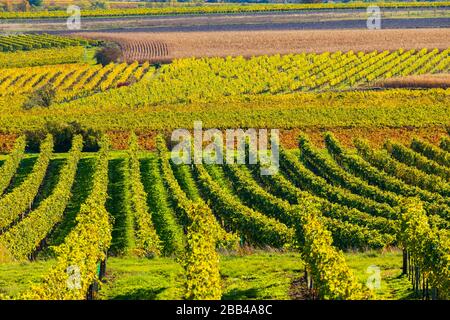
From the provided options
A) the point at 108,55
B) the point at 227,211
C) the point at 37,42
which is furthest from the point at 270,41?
the point at 227,211

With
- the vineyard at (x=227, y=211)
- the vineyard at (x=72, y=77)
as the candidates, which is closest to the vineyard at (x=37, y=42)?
the vineyard at (x=72, y=77)

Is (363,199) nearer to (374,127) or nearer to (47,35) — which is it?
(374,127)

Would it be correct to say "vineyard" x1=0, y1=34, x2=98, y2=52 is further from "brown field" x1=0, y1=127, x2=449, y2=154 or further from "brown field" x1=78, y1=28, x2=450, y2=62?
"brown field" x1=0, y1=127, x2=449, y2=154

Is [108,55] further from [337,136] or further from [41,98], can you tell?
[337,136]

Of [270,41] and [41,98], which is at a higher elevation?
[270,41]

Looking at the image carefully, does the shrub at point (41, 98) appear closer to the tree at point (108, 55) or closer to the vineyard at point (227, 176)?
the vineyard at point (227, 176)

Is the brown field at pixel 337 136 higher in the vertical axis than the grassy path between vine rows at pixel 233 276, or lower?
higher
